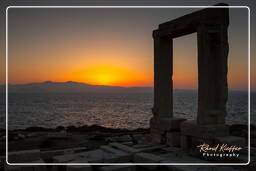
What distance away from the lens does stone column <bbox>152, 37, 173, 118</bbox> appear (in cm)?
993

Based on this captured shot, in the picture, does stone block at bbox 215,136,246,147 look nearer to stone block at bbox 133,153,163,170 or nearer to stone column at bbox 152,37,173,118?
stone block at bbox 133,153,163,170

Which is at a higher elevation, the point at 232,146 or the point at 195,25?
the point at 195,25

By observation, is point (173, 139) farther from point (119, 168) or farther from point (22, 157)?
point (22, 157)

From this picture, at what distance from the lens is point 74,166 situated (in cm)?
639

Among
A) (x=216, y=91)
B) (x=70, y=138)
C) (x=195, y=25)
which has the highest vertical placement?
(x=195, y=25)

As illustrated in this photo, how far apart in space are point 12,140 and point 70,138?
2.41m

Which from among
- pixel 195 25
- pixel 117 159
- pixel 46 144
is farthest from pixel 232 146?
pixel 46 144

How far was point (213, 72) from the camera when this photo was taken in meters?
8.17

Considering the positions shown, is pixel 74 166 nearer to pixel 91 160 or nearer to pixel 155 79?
pixel 91 160

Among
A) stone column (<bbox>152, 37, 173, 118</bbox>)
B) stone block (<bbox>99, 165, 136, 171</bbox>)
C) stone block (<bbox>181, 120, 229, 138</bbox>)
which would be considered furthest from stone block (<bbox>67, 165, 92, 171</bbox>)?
stone column (<bbox>152, 37, 173, 118</bbox>)

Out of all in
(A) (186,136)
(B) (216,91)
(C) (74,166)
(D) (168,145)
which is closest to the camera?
(C) (74,166)

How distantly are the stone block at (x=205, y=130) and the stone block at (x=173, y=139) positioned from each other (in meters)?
0.80

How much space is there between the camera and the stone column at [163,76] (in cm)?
993

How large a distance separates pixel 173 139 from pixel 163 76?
237 centimetres
